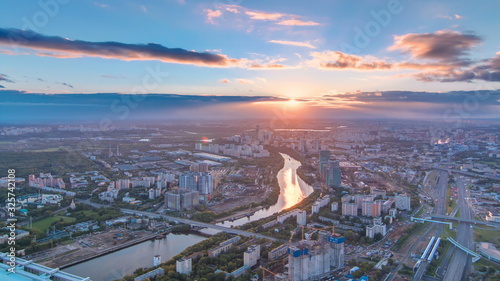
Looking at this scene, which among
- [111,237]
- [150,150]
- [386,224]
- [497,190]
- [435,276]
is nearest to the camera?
[435,276]

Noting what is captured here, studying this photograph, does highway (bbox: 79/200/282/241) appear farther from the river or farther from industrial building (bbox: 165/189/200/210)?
industrial building (bbox: 165/189/200/210)

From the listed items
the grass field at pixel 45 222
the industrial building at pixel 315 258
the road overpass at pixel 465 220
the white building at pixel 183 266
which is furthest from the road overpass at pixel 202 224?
the road overpass at pixel 465 220

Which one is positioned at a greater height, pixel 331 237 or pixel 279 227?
pixel 331 237

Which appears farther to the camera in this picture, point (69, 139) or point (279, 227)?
point (69, 139)

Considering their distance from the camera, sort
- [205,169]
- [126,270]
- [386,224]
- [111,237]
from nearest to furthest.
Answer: [126,270] < [111,237] < [386,224] < [205,169]

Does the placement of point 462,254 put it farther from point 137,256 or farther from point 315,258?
point 137,256

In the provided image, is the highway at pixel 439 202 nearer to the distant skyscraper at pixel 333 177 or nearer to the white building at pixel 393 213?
the white building at pixel 393 213

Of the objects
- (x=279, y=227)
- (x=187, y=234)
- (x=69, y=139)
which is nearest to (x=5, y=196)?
(x=187, y=234)

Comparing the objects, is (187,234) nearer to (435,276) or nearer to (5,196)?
(435,276)

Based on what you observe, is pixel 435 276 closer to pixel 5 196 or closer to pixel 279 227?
pixel 279 227
